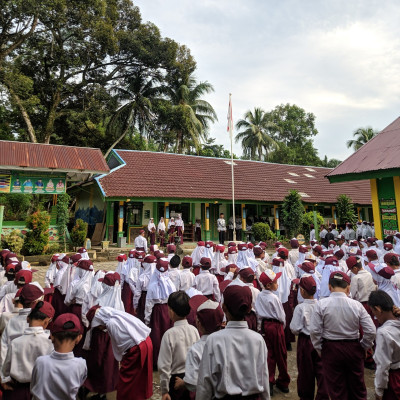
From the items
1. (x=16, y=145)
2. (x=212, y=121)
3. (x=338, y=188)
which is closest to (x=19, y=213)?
(x=16, y=145)

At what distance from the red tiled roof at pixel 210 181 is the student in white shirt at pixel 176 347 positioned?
41.6 ft

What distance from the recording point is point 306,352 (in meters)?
3.30

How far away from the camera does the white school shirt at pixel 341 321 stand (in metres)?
2.83

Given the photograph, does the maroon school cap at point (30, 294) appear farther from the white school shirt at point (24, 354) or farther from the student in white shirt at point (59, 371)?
the student in white shirt at point (59, 371)

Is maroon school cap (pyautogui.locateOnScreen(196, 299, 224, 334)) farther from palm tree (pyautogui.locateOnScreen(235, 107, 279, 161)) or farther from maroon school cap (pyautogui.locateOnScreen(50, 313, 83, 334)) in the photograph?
palm tree (pyautogui.locateOnScreen(235, 107, 279, 161))

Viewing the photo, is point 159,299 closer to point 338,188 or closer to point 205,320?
point 205,320

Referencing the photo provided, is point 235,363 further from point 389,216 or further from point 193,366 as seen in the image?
point 389,216

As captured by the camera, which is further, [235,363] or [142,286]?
[142,286]

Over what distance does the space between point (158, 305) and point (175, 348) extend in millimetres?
2028

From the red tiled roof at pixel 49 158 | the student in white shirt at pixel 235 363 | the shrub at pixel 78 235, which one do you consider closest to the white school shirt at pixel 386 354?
the student in white shirt at pixel 235 363

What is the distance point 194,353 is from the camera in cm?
219

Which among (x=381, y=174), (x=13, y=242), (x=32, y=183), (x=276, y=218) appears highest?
(x=32, y=183)

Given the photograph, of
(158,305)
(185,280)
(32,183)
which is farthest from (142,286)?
(32,183)

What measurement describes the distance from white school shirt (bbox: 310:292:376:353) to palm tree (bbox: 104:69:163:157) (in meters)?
22.6
